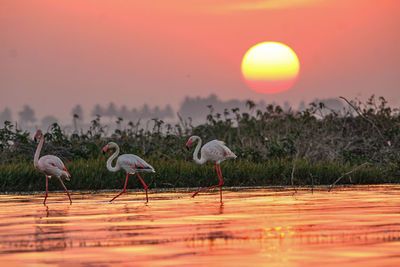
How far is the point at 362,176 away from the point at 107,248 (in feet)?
50.6

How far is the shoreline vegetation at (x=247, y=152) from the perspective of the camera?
22031mm

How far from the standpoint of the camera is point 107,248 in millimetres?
8938

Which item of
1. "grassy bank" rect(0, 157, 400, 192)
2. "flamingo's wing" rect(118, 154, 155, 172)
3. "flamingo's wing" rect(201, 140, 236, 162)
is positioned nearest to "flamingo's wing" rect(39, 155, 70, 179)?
"flamingo's wing" rect(118, 154, 155, 172)

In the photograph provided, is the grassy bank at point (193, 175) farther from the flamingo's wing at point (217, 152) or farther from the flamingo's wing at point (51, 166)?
the flamingo's wing at point (51, 166)

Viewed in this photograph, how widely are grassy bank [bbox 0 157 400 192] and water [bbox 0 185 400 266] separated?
456cm

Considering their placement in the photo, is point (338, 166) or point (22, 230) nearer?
point (22, 230)

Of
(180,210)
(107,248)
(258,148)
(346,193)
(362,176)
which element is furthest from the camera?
(258,148)

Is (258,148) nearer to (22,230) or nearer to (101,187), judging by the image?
(101,187)

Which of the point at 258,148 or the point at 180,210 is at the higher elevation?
the point at 258,148

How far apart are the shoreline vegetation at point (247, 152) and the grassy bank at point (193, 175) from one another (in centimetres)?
3

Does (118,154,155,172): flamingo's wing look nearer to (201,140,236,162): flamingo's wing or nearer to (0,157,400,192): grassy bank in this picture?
(201,140,236,162): flamingo's wing

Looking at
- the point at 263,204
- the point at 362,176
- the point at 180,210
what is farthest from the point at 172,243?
the point at 362,176

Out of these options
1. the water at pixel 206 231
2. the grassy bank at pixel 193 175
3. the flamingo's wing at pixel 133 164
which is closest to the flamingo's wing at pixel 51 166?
the flamingo's wing at pixel 133 164

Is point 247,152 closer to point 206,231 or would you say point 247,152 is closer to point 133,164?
point 133,164
